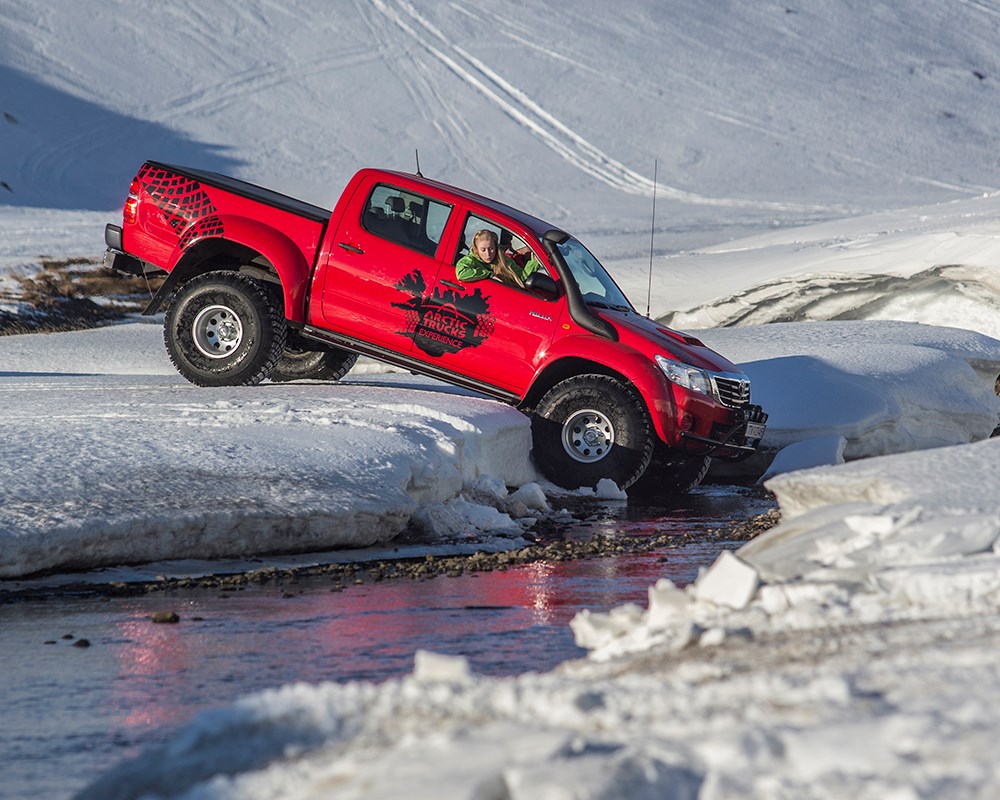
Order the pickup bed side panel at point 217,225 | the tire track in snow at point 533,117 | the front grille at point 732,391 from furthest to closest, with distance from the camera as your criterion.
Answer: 1. the tire track in snow at point 533,117
2. the pickup bed side panel at point 217,225
3. the front grille at point 732,391

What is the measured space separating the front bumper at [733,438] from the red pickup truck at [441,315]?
0.01 meters

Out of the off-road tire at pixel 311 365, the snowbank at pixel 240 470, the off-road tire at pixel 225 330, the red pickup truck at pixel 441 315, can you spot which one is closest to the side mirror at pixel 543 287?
the red pickup truck at pixel 441 315

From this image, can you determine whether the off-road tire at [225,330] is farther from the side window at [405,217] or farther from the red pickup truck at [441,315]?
the side window at [405,217]

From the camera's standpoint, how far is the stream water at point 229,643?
3.97m

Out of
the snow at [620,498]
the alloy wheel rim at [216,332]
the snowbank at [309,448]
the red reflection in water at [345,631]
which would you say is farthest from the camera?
the alloy wheel rim at [216,332]

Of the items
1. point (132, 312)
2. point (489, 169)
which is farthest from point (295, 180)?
point (132, 312)

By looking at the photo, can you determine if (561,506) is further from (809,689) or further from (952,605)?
(809,689)

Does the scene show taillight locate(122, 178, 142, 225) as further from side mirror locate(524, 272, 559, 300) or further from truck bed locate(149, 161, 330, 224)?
side mirror locate(524, 272, 559, 300)

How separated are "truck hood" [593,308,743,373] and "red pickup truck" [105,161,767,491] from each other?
0.02m

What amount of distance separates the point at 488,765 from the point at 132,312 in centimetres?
1671

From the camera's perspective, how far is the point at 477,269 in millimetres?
9953

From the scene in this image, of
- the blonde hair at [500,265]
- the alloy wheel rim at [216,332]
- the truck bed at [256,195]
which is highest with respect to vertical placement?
the truck bed at [256,195]

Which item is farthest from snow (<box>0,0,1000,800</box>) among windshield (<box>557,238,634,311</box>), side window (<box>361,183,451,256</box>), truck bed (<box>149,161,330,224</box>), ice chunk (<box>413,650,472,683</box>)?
truck bed (<box>149,161,330,224</box>)

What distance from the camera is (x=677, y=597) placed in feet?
14.7
